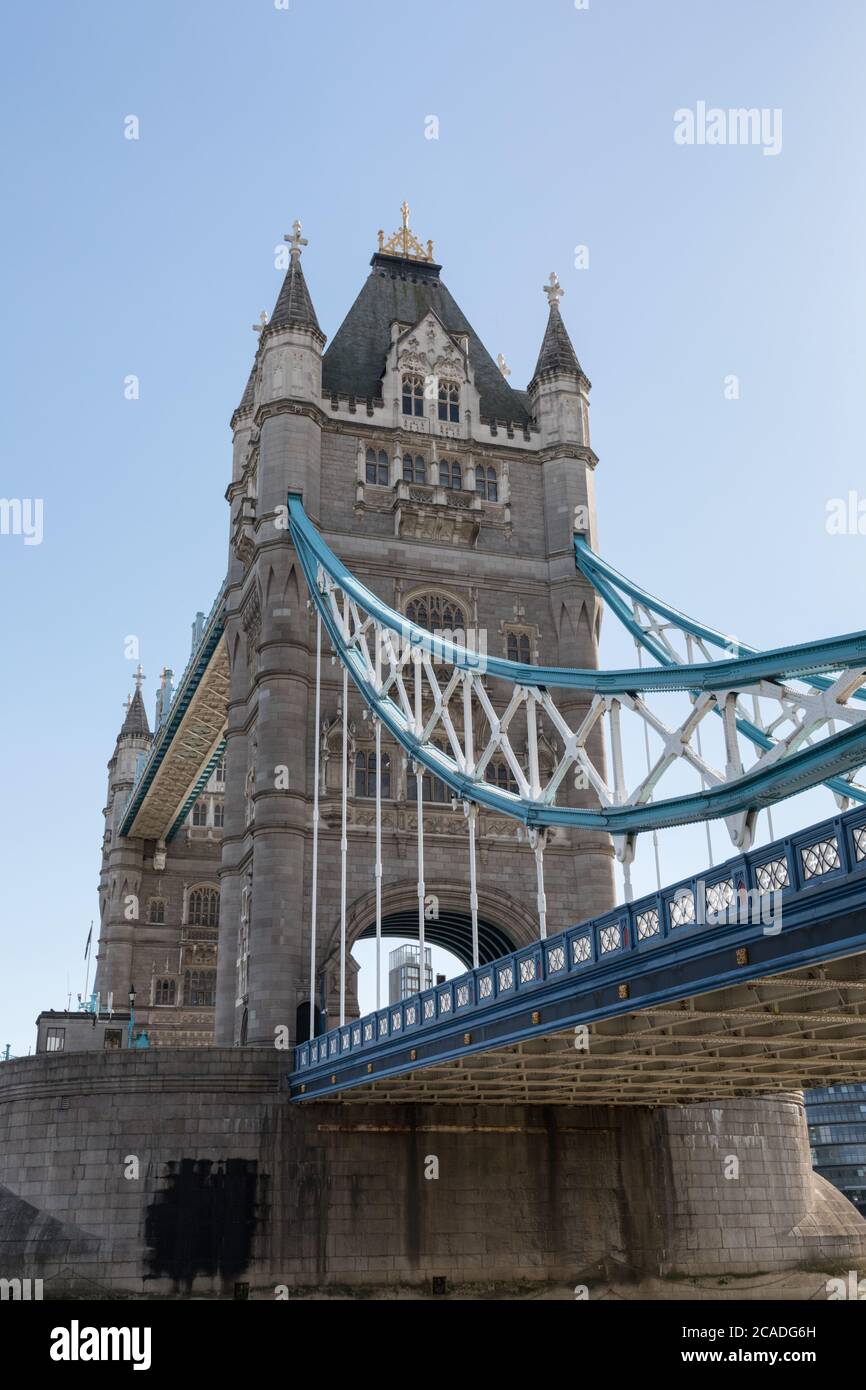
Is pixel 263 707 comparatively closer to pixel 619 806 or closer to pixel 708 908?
pixel 619 806

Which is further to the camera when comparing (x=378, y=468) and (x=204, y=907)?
(x=204, y=907)

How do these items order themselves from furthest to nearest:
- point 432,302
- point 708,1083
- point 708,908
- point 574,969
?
point 432,302 → point 708,1083 → point 574,969 → point 708,908

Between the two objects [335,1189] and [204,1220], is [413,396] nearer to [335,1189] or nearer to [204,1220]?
[335,1189]

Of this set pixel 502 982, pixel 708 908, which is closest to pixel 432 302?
pixel 502 982

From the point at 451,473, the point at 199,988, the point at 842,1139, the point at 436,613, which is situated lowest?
the point at 842,1139

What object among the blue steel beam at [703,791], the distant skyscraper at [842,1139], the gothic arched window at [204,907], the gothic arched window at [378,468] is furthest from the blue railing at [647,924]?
the distant skyscraper at [842,1139]

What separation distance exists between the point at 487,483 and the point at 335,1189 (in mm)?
25220

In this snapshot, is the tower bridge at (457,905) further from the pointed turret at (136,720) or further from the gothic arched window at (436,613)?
the pointed turret at (136,720)

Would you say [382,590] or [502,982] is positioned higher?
[382,590]

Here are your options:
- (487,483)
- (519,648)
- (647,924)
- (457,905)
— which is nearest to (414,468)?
(487,483)

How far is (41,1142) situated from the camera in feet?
113

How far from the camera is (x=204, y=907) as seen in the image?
72250mm

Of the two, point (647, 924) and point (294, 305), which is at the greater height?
point (294, 305)

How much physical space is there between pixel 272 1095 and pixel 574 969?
1609cm
